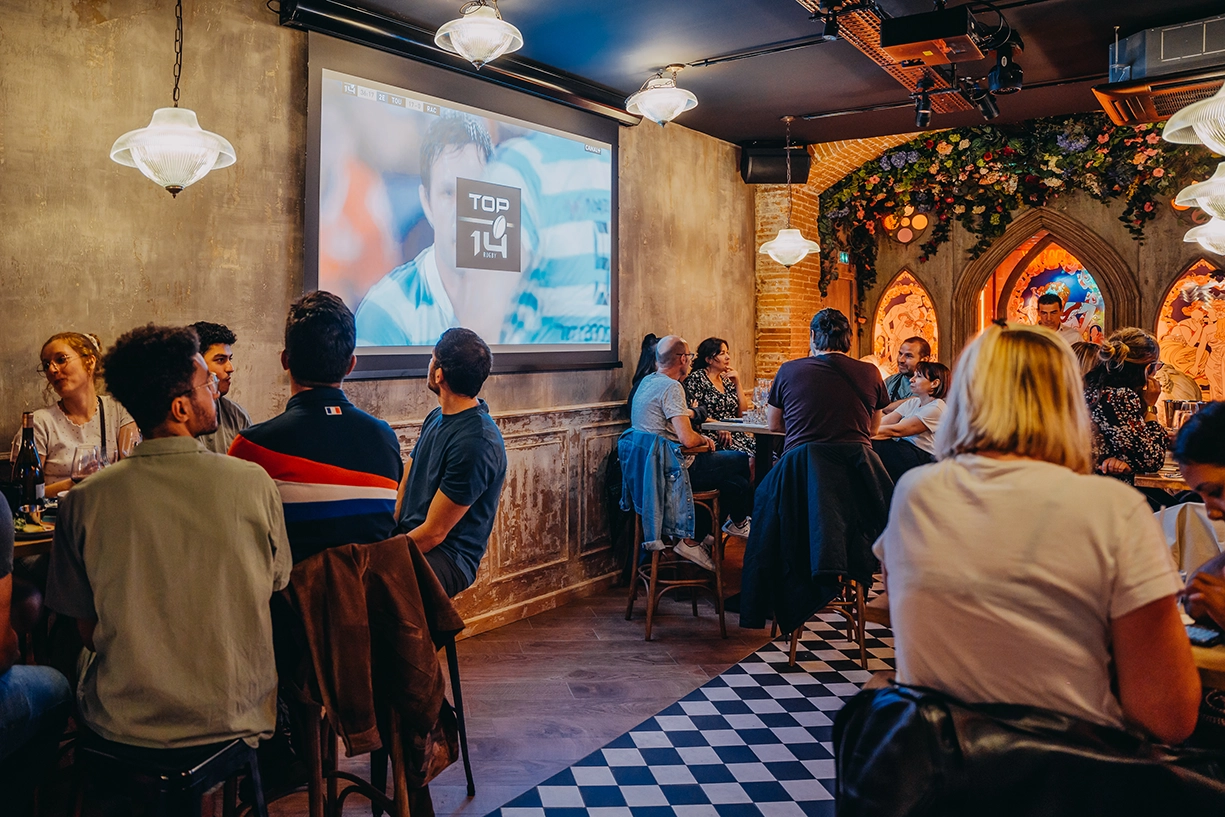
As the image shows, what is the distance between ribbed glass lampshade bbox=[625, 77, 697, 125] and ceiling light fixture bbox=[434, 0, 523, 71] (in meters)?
1.08

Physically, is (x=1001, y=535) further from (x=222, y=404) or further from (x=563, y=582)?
(x=563, y=582)

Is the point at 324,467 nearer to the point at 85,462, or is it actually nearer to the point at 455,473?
the point at 455,473

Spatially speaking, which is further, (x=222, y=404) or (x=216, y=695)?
(x=222, y=404)

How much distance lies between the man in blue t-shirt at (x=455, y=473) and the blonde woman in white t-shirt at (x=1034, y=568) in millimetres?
1462

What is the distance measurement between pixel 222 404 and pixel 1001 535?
2.84 metres

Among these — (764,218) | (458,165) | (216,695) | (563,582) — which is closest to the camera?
(216,695)

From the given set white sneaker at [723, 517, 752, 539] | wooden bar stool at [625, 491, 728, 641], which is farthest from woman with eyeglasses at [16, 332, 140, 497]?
white sneaker at [723, 517, 752, 539]

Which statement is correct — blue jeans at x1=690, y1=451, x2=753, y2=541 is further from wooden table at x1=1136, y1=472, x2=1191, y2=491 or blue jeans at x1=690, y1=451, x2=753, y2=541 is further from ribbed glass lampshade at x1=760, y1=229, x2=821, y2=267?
wooden table at x1=1136, y1=472, x2=1191, y2=491

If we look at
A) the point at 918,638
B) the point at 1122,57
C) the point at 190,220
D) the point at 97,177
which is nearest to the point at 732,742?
the point at 918,638

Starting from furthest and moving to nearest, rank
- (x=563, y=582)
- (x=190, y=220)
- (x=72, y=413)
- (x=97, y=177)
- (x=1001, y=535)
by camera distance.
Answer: (x=563, y=582) < (x=190, y=220) < (x=97, y=177) < (x=72, y=413) < (x=1001, y=535)

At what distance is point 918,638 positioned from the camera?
1506 millimetres

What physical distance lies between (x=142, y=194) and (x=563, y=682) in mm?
2654

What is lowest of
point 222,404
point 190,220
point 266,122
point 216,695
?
point 216,695

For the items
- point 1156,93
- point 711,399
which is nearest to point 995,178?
point 1156,93
